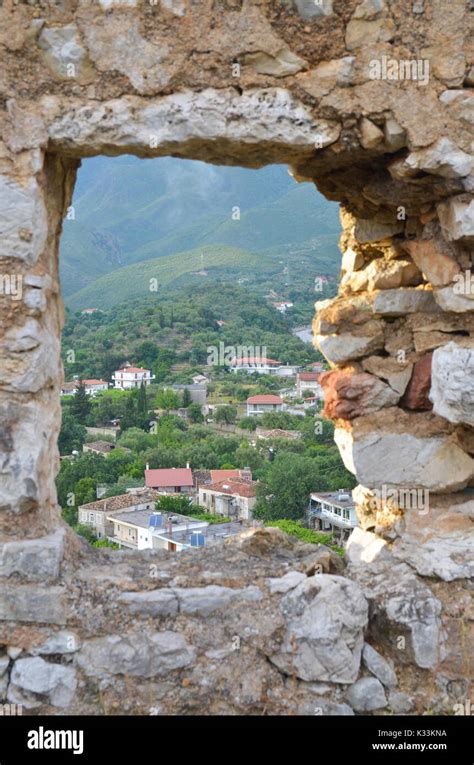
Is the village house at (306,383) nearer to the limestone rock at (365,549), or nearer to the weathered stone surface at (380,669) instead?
the limestone rock at (365,549)

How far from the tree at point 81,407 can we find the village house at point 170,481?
10.6 m

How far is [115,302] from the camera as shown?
6506 cm

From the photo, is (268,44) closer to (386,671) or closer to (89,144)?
(89,144)

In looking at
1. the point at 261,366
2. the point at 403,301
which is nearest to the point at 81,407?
the point at 261,366

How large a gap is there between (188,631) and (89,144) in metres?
2.21

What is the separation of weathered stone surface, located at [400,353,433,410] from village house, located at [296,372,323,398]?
3091 centimetres

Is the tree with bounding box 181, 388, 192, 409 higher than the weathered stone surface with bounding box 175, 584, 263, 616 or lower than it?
lower

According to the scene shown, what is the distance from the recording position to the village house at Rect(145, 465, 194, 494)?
1925 cm

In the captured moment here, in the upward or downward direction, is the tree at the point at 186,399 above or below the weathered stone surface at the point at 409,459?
below

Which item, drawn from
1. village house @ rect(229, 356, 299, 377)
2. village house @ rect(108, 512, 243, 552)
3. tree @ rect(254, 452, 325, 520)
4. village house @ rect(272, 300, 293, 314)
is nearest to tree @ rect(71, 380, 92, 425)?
tree @ rect(254, 452, 325, 520)

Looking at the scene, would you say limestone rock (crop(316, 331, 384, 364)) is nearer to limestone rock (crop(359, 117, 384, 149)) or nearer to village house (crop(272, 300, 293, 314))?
limestone rock (crop(359, 117, 384, 149))

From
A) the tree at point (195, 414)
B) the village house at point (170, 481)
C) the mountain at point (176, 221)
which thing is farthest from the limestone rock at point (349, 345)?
the mountain at point (176, 221)

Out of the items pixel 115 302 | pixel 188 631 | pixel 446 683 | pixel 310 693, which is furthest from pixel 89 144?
pixel 115 302

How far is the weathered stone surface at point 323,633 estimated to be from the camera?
3.18 m
